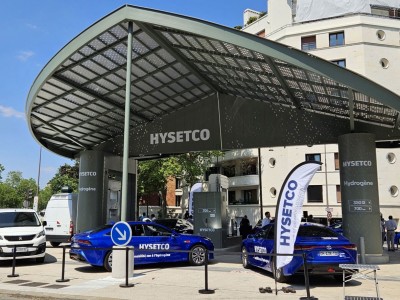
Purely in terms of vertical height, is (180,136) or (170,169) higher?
(170,169)

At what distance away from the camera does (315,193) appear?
144ft

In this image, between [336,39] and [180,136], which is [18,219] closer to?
[180,136]

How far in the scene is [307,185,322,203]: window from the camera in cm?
4362

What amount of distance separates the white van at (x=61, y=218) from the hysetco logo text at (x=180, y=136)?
5381mm

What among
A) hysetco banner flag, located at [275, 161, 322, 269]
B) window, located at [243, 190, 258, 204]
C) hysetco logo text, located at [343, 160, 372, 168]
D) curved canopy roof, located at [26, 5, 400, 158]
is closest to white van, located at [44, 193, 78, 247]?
curved canopy roof, located at [26, 5, 400, 158]

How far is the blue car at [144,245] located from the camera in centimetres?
1253

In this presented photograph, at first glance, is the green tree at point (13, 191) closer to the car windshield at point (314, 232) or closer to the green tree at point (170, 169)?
the green tree at point (170, 169)

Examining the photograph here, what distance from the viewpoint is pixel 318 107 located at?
17281 mm

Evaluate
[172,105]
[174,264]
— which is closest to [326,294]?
[174,264]

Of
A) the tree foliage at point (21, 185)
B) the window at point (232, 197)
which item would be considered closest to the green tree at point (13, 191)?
the tree foliage at point (21, 185)

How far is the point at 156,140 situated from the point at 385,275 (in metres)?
12.0

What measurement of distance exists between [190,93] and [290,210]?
34.9 ft

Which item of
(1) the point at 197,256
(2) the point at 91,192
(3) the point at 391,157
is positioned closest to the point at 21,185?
(3) the point at 391,157

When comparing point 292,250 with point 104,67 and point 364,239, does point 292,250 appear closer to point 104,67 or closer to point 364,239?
point 364,239
